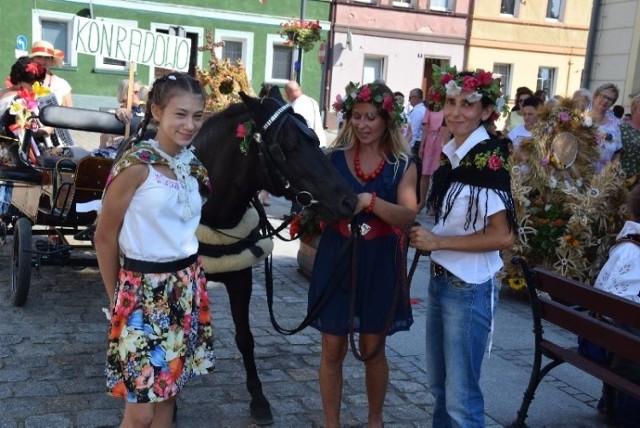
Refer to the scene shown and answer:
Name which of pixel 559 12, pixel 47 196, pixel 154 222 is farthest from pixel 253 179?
pixel 559 12

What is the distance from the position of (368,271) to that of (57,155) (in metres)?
4.15

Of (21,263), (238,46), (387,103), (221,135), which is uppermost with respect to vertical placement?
(238,46)

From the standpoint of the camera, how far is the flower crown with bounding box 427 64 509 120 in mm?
2857

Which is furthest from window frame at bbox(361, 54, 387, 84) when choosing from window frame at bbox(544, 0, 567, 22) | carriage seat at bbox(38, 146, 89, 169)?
carriage seat at bbox(38, 146, 89, 169)

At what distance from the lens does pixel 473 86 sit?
2846mm

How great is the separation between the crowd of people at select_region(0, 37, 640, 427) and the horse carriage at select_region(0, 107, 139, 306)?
2.31 meters

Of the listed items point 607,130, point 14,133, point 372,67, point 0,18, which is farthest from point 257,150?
point 372,67

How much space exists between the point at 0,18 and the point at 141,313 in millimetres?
21243

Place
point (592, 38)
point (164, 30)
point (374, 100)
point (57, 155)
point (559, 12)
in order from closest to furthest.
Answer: point (374, 100) < point (57, 155) < point (592, 38) < point (164, 30) < point (559, 12)

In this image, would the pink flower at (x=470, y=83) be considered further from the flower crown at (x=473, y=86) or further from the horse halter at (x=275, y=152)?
the horse halter at (x=275, y=152)

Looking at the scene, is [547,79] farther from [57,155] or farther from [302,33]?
[57,155]

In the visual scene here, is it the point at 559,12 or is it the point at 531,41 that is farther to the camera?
the point at 559,12

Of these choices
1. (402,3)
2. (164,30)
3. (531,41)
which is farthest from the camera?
(531,41)

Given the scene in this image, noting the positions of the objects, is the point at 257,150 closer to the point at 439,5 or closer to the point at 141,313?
the point at 141,313
